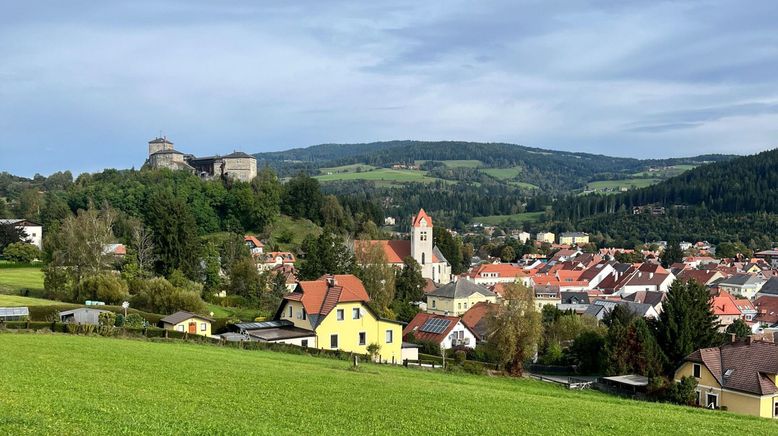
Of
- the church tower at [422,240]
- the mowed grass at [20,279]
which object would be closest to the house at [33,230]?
the mowed grass at [20,279]

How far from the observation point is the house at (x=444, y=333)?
49409mm

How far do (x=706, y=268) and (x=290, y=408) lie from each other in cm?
11740

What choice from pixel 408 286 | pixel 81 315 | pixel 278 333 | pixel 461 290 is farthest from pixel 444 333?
pixel 81 315

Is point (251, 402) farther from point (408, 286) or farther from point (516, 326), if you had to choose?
point (408, 286)

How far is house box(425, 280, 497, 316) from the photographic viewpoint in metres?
71.6

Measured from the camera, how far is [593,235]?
183m

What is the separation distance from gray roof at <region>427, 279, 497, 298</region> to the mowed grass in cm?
3868

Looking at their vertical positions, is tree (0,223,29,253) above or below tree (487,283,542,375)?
above

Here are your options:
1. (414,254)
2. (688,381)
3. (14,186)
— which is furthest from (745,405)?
(14,186)

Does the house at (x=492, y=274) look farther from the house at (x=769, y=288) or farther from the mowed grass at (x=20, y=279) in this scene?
the mowed grass at (x=20, y=279)

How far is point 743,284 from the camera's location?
102 meters

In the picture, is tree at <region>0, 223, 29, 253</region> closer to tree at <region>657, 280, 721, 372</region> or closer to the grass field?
the grass field

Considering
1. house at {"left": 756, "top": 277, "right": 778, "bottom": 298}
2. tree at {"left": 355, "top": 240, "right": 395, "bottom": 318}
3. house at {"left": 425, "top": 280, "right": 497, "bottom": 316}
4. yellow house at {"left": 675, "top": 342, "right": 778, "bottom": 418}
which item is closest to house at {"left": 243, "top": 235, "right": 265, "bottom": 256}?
house at {"left": 425, "top": 280, "right": 497, "bottom": 316}

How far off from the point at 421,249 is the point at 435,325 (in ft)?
127
